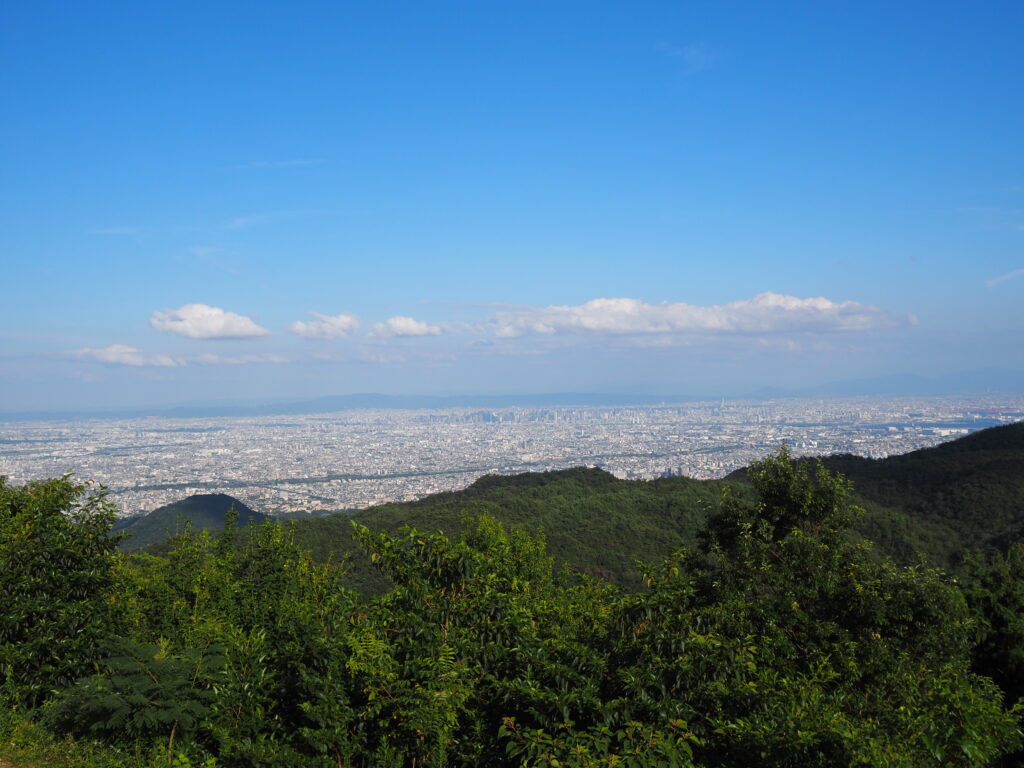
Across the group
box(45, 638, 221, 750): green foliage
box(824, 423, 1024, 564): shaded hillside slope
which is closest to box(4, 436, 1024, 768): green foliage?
box(45, 638, 221, 750): green foliage

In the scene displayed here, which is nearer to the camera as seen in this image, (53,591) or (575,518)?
(53,591)

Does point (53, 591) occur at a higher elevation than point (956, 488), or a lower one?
higher

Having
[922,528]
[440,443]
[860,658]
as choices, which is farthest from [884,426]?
[860,658]

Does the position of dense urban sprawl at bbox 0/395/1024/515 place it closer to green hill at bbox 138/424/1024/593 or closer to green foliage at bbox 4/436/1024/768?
green hill at bbox 138/424/1024/593

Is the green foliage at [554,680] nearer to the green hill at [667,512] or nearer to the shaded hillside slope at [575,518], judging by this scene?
the green hill at [667,512]

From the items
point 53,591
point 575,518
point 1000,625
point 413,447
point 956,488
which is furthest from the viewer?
point 413,447

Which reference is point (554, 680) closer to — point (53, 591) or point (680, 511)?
point (53, 591)

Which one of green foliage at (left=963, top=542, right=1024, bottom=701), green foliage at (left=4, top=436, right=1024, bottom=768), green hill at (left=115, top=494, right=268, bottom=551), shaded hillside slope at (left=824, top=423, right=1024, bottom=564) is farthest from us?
green hill at (left=115, top=494, right=268, bottom=551)

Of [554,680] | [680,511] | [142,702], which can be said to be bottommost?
[680,511]

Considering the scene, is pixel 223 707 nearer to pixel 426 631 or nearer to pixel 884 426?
pixel 426 631

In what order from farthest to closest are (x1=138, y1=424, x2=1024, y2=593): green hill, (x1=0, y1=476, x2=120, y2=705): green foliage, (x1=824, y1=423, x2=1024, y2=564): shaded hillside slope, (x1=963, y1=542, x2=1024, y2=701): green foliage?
(x1=138, y1=424, x2=1024, y2=593): green hill
(x1=824, y1=423, x2=1024, y2=564): shaded hillside slope
(x1=963, y1=542, x2=1024, y2=701): green foliage
(x1=0, y1=476, x2=120, y2=705): green foliage

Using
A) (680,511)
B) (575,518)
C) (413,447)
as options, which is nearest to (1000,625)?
(575,518)
